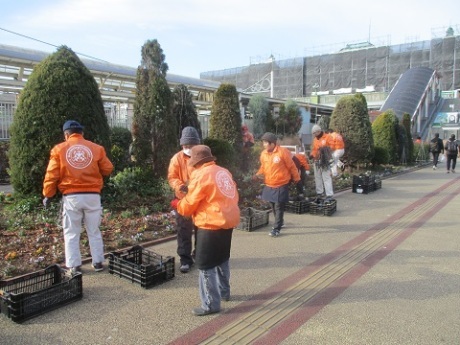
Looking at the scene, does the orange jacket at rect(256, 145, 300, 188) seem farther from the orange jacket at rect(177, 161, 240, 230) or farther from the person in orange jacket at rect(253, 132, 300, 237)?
the orange jacket at rect(177, 161, 240, 230)

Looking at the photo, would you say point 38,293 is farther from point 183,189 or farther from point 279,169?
point 279,169

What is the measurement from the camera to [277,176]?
651cm

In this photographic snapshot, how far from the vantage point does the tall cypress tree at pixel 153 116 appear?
8.97 metres

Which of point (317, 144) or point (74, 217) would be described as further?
point (317, 144)

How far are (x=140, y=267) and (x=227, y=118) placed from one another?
6.74 meters

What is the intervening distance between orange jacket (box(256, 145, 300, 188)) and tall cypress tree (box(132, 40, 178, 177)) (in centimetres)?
324

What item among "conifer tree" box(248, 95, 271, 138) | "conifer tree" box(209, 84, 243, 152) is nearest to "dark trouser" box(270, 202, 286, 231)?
"conifer tree" box(209, 84, 243, 152)

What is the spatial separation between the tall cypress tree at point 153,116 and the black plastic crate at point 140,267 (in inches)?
176

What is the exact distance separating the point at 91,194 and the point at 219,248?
182cm

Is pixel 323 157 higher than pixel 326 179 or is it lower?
higher

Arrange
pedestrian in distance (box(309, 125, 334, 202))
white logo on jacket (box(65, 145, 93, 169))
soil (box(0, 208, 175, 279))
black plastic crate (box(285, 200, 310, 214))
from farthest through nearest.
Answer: pedestrian in distance (box(309, 125, 334, 202))
black plastic crate (box(285, 200, 310, 214))
soil (box(0, 208, 175, 279))
white logo on jacket (box(65, 145, 93, 169))

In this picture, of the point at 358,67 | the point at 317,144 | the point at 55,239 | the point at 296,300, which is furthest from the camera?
the point at 358,67

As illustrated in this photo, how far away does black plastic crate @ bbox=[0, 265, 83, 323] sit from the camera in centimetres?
343

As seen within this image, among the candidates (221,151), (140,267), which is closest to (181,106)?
(221,151)
